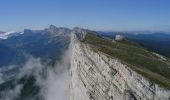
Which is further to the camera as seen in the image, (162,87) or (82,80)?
(82,80)

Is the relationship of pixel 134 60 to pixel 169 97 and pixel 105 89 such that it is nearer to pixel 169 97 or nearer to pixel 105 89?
pixel 105 89

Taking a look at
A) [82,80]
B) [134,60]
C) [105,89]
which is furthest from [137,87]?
[82,80]

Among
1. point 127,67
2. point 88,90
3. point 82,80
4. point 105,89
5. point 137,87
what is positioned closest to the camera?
point 137,87

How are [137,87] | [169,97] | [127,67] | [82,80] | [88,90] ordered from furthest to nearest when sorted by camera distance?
[82,80] < [88,90] < [127,67] < [137,87] < [169,97]

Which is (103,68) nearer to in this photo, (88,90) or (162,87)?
(88,90)

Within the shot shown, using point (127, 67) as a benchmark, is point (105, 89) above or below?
below

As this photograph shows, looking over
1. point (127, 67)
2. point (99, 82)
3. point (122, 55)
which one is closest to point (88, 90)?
point (99, 82)
